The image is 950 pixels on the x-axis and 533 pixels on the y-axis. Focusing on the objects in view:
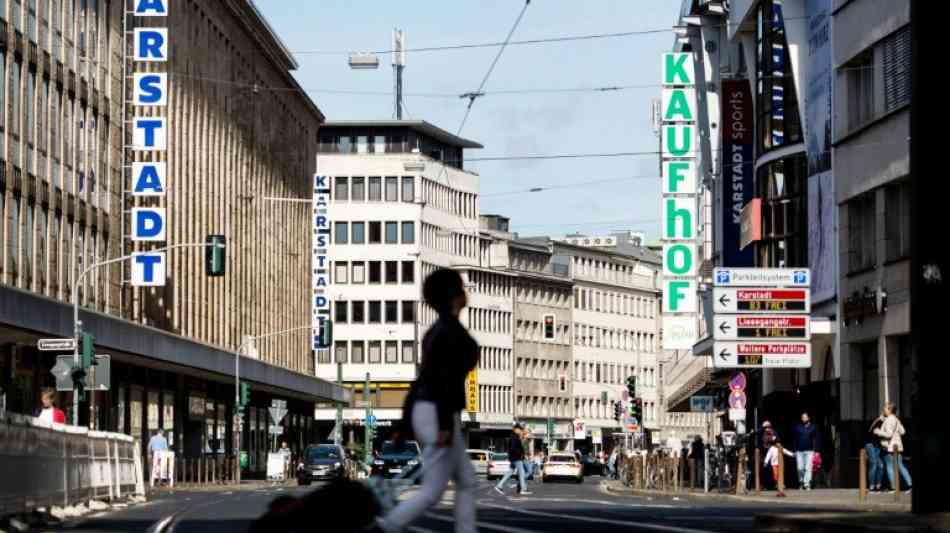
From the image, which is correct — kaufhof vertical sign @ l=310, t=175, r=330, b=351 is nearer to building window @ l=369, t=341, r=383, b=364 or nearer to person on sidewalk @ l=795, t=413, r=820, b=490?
building window @ l=369, t=341, r=383, b=364

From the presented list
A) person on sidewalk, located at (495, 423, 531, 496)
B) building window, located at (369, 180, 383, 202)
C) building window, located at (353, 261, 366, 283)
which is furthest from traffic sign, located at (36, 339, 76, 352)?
building window, located at (369, 180, 383, 202)

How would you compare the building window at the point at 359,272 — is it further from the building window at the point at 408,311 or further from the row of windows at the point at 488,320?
the row of windows at the point at 488,320

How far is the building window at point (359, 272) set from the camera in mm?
160000

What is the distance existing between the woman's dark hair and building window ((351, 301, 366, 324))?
14631 centimetres

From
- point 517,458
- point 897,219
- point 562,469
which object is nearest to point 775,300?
point 897,219

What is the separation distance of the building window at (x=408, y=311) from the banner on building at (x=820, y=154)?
10317 centimetres

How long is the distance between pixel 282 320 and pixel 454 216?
171ft

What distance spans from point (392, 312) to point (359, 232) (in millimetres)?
6462

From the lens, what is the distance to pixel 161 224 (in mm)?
74062

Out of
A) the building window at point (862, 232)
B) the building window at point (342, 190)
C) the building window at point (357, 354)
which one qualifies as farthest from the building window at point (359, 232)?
the building window at point (862, 232)

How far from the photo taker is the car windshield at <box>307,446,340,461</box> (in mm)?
82125

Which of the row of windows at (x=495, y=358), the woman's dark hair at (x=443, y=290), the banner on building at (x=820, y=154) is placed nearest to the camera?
the woman's dark hair at (x=443, y=290)

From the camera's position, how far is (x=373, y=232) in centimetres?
16062

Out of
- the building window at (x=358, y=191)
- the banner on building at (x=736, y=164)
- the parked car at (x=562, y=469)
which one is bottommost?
the parked car at (x=562, y=469)
